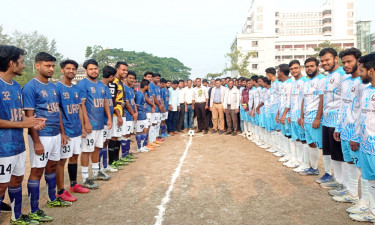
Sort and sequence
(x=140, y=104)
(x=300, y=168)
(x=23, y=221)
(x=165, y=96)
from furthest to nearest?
(x=165, y=96) < (x=140, y=104) < (x=300, y=168) < (x=23, y=221)

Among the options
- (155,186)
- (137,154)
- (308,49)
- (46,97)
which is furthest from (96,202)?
(308,49)

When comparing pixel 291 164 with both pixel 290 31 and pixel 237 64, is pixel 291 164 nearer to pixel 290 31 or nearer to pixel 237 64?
pixel 237 64

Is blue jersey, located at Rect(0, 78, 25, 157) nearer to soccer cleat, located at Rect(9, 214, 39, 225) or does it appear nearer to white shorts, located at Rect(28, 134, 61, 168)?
white shorts, located at Rect(28, 134, 61, 168)

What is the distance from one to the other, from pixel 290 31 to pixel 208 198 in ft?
275

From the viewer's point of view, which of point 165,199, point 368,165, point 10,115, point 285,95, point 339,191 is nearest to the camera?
point 10,115

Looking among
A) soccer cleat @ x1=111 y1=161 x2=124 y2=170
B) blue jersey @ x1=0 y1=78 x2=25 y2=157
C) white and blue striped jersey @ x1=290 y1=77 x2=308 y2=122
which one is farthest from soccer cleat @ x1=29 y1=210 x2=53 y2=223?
white and blue striped jersey @ x1=290 y1=77 x2=308 y2=122

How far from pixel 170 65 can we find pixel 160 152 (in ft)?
245

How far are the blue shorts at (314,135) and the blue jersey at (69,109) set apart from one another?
4.48 meters

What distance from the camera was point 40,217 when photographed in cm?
388

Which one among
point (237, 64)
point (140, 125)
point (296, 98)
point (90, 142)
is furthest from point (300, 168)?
point (237, 64)

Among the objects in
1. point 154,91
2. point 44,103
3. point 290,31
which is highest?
point 290,31

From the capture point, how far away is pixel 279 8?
78438mm

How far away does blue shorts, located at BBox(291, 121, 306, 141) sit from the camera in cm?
644

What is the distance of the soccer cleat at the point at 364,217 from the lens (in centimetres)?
374
